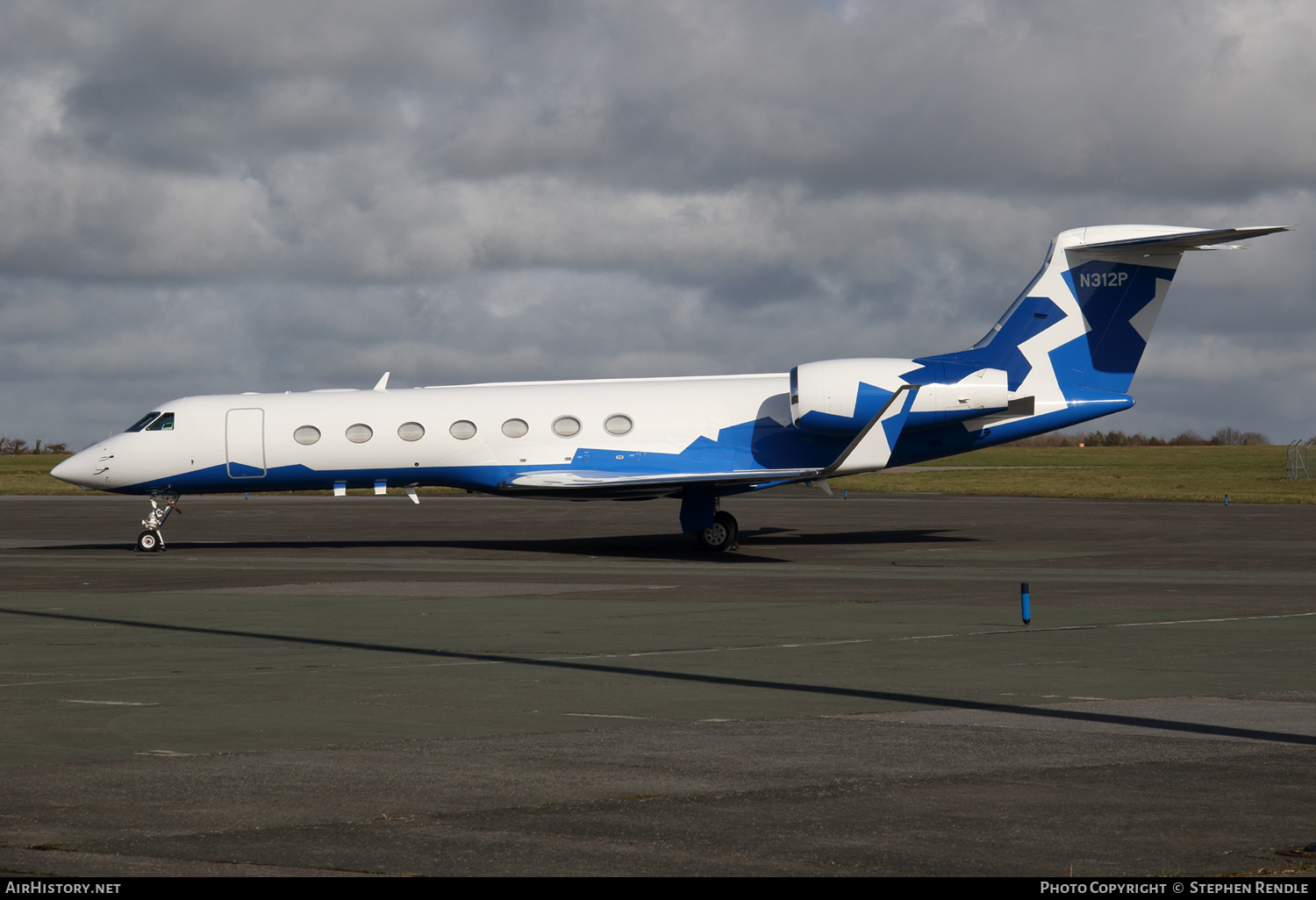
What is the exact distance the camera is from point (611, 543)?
3319 cm

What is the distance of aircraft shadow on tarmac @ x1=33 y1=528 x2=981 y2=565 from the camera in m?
31.1

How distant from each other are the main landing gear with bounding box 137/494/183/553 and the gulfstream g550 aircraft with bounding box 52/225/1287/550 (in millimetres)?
57

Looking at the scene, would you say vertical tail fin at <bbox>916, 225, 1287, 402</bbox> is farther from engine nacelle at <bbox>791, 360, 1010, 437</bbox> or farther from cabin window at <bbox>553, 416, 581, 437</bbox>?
cabin window at <bbox>553, 416, 581, 437</bbox>

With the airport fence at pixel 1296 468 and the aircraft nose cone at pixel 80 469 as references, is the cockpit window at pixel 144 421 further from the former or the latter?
the airport fence at pixel 1296 468

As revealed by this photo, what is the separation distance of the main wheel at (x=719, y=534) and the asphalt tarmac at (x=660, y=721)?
435 centimetres

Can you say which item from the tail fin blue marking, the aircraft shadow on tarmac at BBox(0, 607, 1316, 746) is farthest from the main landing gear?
the tail fin blue marking

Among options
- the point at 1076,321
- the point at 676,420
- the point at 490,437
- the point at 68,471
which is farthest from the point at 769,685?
the point at 68,471

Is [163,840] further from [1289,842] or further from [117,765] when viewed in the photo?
[1289,842]

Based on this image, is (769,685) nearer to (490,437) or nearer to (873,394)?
(873,394)

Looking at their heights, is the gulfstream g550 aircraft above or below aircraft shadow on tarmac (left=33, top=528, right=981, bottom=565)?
above

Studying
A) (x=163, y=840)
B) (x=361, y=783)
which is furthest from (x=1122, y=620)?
(x=163, y=840)

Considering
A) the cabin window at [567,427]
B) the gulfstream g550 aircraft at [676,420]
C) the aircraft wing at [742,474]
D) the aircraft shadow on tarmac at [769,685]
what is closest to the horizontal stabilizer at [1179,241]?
the gulfstream g550 aircraft at [676,420]

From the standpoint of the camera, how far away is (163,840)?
6816 millimetres

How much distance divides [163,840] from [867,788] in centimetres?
386
